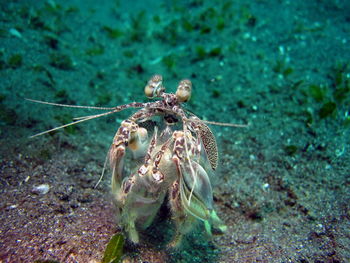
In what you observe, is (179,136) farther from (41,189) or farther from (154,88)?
(41,189)

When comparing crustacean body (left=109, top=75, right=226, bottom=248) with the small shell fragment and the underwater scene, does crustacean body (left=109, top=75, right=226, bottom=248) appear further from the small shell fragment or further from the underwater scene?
the small shell fragment

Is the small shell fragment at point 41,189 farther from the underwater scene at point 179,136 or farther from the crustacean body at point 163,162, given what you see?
the crustacean body at point 163,162

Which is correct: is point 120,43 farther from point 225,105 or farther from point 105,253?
point 105,253

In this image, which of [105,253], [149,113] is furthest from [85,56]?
[105,253]

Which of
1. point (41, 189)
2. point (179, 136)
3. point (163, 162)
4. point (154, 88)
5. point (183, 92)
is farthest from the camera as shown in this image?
point (41, 189)

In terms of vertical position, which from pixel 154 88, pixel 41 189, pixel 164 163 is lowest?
pixel 41 189

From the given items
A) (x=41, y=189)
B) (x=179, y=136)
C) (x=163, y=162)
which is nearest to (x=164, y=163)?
(x=163, y=162)

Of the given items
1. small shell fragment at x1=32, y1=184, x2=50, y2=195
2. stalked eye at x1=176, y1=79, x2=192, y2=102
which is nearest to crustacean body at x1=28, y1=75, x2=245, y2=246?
stalked eye at x1=176, y1=79, x2=192, y2=102

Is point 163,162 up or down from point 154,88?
down

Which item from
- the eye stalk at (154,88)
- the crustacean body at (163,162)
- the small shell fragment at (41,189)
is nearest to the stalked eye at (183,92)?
the crustacean body at (163,162)
